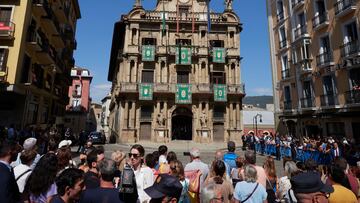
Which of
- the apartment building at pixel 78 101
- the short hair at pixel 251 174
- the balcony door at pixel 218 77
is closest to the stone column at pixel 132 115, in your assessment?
the balcony door at pixel 218 77

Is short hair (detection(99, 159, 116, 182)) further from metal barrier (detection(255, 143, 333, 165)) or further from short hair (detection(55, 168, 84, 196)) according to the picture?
metal barrier (detection(255, 143, 333, 165))

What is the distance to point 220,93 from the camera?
98.3 feet

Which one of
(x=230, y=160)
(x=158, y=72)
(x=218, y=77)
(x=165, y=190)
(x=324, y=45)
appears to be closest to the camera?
(x=165, y=190)

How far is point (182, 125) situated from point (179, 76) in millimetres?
6528

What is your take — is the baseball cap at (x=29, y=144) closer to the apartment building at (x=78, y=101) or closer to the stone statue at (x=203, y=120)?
the stone statue at (x=203, y=120)

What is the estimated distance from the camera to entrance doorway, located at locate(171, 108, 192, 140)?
30.9 metres

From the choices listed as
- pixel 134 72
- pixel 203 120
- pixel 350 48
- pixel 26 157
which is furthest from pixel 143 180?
pixel 134 72

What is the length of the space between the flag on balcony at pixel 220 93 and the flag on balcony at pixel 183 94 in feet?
10.8

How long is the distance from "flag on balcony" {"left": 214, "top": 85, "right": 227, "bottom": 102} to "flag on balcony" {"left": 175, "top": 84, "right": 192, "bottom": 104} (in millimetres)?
3290

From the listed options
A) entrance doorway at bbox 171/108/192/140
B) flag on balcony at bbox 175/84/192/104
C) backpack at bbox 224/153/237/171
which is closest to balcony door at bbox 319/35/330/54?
flag on balcony at bbox 175/84/192/104

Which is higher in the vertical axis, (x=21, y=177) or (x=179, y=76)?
(x=179, y=76)

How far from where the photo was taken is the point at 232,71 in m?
32.0

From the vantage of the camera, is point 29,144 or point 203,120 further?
point 203,120

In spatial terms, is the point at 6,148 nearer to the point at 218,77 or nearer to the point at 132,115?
the point at 132,115
